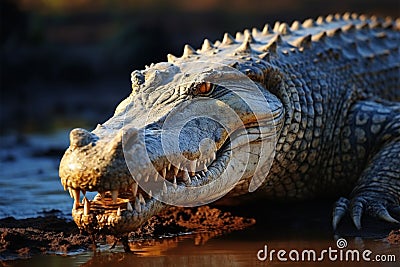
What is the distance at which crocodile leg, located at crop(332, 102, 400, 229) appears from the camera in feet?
14.8

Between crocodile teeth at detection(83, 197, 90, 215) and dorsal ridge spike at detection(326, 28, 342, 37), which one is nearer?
crocodile teeth at detection(83, 197, 90, 215)

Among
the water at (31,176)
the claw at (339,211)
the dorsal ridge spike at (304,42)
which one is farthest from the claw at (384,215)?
the water at (31,176)

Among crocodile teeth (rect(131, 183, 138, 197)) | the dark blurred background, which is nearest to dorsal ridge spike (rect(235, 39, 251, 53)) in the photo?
crocodile teeth (rect(131, 183, 138, 197))

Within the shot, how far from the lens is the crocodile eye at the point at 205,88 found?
432 centimetres

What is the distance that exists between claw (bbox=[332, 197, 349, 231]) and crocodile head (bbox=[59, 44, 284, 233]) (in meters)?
0.48

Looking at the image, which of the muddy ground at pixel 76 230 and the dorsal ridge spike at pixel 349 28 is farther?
the dorsal ridge spike at pixel 349 28

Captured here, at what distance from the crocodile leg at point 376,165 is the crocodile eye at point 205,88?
3.41 feet

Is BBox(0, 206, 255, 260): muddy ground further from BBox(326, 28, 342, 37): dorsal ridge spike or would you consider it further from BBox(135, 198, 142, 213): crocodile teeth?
BBox(326, 28, 342, 37): dorsal ridge spike

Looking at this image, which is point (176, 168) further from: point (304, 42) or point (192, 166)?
point (304, 42)

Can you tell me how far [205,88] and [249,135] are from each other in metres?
0.37

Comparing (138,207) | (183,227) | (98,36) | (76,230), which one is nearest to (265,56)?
(183,227)

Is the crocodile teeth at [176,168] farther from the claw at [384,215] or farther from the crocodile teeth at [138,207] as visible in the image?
the claw at [384,215]

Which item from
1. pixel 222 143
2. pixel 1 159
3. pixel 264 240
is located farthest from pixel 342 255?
pixel 1 159

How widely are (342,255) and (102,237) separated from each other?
1319 millimetres
